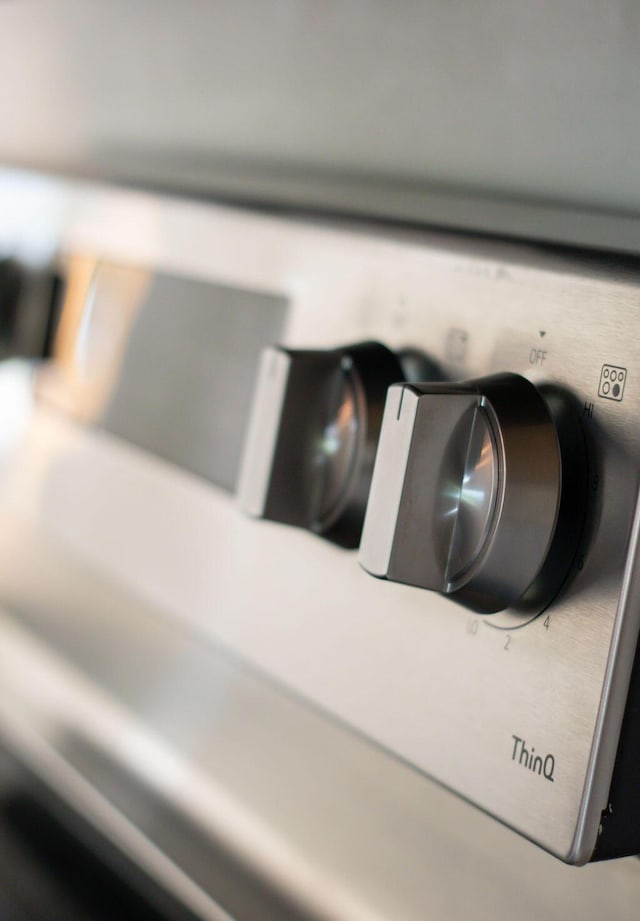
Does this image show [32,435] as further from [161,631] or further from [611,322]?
[611,322]

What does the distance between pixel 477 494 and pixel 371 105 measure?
0.16 m

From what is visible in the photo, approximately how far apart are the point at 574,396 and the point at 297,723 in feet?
0.71

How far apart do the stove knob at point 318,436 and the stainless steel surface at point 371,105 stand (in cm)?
5

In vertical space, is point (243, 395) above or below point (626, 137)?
below

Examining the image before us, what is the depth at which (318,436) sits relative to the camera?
12.5 inches

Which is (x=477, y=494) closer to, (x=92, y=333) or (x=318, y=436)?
(x=318, y=436)

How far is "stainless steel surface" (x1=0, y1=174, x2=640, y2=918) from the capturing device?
253 millimetres

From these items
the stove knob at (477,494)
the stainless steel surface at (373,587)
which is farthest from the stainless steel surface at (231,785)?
the stove knob at (477,494)

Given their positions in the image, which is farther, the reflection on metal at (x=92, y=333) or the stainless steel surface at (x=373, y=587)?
the reflection on metal at (x=92, y=333)

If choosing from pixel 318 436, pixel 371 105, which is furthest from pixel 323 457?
pixel 371 105

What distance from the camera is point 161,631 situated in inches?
18.9

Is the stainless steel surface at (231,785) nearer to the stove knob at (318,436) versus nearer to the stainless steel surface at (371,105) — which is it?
the stove knob at (318,436)

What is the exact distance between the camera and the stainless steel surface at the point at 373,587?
253 millimetres

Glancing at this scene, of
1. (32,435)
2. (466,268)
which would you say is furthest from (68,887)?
(466,268)
